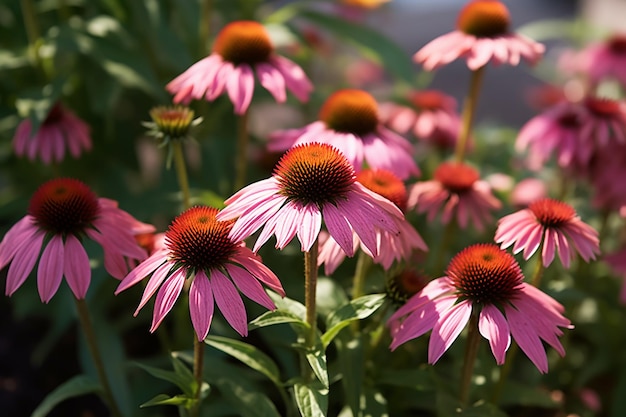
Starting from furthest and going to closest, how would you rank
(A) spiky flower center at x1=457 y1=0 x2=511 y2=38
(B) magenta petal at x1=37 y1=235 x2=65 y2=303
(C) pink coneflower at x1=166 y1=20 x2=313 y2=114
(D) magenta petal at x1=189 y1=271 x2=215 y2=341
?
(A) spiky flower center at x1=457 y1=0 x2=511 y2=38, (C) pink coneflower at x1=166 y1=20 x2=313 y2=114, (B) magenta petal at x1=37 y1=235 x2=65 y2=303, (D) magenta petal at x1=189 y1=271 x2=215 y2=341

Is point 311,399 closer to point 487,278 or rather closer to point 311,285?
point 311,285

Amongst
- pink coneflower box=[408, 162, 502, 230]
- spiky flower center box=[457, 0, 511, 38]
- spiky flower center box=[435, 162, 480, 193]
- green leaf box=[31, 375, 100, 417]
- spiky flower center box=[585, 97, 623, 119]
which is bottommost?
green leaf box=[31, 375, 100, 417]

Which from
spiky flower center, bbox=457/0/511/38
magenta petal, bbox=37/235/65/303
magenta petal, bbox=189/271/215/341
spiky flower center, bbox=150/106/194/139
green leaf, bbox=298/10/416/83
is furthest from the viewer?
green leaf, bbox=298/10/416/83

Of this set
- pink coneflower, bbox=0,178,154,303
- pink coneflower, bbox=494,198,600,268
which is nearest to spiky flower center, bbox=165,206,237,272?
pink coneflower, bbox=0,178,154,303

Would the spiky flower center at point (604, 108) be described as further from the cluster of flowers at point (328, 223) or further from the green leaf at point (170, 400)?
the green leaf at point (170, 400)

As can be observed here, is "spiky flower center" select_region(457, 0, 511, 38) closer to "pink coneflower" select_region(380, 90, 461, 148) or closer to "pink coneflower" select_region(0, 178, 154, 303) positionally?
"pink coneflower" select_region(380, 90, 461, 148)

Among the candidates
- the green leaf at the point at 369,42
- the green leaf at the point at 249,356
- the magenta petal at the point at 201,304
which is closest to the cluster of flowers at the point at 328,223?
the magenta petal at the point at 201,304
